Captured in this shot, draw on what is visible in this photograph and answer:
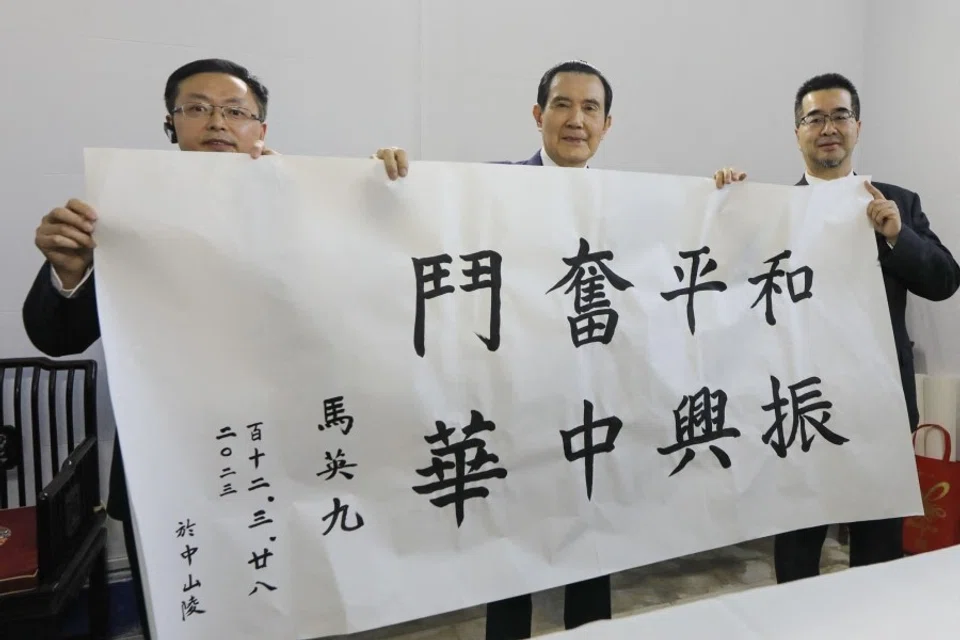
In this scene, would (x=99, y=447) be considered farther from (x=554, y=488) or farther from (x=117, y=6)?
(x=554, y=488)

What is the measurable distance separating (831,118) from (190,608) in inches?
77.6

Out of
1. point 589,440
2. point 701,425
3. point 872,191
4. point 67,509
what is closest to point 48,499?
point 67,509

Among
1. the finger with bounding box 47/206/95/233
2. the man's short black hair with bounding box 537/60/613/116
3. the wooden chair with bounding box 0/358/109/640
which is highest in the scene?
the man's short black hair with bounding box 537/60/613/116

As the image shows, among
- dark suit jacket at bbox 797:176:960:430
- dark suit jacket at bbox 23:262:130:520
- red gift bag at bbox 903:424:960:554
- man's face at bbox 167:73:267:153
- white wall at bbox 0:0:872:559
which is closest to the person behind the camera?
dark suit jacket at bbox 23:262:130:520

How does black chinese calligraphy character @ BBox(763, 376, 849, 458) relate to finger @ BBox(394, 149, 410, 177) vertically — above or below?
below

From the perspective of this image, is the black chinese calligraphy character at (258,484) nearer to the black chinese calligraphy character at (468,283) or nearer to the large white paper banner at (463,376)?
the large white paper banner at (463,376)

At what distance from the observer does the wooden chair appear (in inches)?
52.8

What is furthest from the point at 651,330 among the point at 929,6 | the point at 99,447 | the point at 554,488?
the point at 929,6

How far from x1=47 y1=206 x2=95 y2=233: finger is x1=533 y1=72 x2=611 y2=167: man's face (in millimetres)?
1082

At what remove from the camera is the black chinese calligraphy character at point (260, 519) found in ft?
3.50

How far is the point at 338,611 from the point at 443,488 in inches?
11.2

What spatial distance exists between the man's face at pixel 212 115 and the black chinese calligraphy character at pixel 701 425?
3.62ft

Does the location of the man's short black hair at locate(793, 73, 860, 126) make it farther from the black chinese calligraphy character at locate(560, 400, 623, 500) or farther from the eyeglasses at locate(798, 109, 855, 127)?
the black chinese calligraphy character at locate(560, 400, 623, 500)

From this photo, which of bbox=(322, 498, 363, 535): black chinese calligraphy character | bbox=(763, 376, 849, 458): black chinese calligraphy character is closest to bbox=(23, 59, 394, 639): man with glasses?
bbox=(322, 498, 363, 535): black chinese calligraphy character
